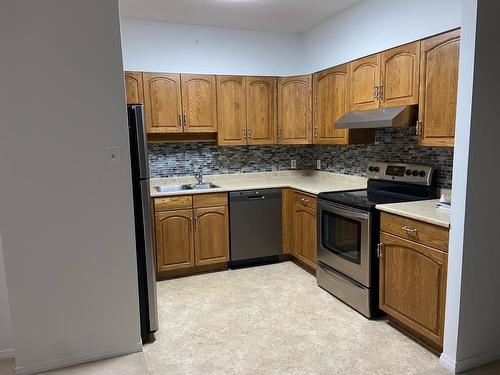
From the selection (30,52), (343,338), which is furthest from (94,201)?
(343,338)

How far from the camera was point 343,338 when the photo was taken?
2602 millimetres

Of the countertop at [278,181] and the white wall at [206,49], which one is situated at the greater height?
the white wall at [206,49]

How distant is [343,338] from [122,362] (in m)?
1.46

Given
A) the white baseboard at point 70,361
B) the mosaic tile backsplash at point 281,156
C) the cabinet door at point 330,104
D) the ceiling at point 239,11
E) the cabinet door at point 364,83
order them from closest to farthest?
the white baseboard at point 70,361 → the cabinet door at point 364,83 → the mosaic tile backsplash at point 281,156 → the ceiling at point 239,11 → the cabinet door at point 330,104

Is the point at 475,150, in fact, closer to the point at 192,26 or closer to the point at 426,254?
the point at 426,254

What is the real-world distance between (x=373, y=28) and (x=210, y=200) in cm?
222

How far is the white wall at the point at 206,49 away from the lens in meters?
3.87

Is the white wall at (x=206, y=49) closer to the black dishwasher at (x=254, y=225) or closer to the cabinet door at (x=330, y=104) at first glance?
the cabinet door at (x=330, y=104)

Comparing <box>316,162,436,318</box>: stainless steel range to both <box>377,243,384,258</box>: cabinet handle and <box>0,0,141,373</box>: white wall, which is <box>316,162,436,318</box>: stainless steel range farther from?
<box>0,0,141,373</box>: white wall

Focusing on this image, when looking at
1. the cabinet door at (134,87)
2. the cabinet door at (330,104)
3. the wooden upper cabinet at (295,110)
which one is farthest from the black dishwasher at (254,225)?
the cabinet door at (134,87)

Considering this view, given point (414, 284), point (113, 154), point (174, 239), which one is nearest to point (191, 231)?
point (174, 239)

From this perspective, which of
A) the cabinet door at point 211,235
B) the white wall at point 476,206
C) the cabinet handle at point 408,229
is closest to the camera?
the white wall at point 476,206

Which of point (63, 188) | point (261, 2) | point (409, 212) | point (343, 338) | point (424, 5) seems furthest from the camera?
point (261, 2)

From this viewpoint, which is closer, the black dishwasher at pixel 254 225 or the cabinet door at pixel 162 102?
the cabinet door at pixel 162 102
